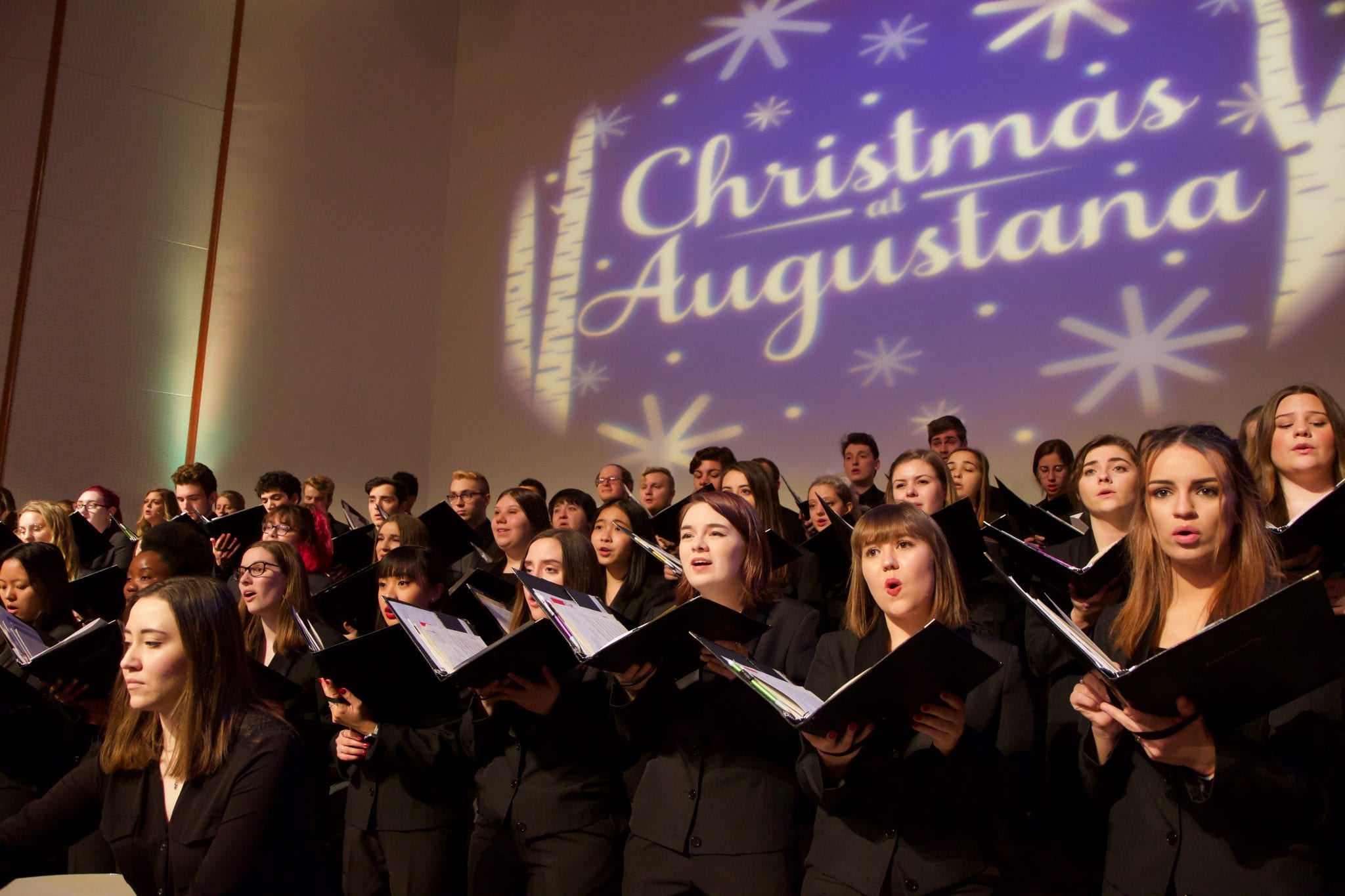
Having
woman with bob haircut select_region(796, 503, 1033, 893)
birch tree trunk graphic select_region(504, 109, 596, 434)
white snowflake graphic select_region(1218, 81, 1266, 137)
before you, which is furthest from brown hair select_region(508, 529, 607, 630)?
birch tree trunk graphic select_region(504, 109, 596, 434)

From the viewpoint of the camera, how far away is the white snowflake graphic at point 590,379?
6957 millimetres

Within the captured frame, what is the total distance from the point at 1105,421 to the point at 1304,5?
1.93m

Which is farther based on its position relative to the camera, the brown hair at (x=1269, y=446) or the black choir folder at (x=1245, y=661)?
the brown hair at (x=1269, y=446)

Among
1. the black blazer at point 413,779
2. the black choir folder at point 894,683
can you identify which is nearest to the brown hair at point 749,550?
the black choir folder at point 894,683

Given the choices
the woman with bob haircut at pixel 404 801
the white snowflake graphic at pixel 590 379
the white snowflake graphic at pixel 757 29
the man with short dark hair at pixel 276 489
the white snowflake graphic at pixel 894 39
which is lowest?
the woman with bob haircut at pixel 404 801

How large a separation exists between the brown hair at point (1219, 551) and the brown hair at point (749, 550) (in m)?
0.81

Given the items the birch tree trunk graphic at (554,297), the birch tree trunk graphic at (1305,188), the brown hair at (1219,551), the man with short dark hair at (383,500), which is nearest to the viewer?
the brown hair at (1219,551)

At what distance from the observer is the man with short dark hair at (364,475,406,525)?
5375 mm

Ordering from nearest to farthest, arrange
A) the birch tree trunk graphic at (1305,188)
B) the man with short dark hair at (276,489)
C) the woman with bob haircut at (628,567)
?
the woman with bob haircut at (628,567) → the birch tree trunk graphic at (1305,188) → the man with short dark hair at (276,489)

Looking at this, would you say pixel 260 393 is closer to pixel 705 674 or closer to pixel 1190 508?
pixel 705 674

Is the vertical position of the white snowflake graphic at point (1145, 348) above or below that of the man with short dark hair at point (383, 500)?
above

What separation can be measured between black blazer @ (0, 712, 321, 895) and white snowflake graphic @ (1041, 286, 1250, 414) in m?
3.99

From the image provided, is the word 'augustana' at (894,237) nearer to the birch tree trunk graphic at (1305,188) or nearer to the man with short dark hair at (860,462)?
the birch tree trunk graphic at (1305,188)

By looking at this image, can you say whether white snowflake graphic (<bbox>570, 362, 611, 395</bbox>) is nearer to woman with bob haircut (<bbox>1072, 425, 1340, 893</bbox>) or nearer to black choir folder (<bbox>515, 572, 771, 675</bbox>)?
black choir folder (<bbox>515, 572, 771, 675</bbox>)
